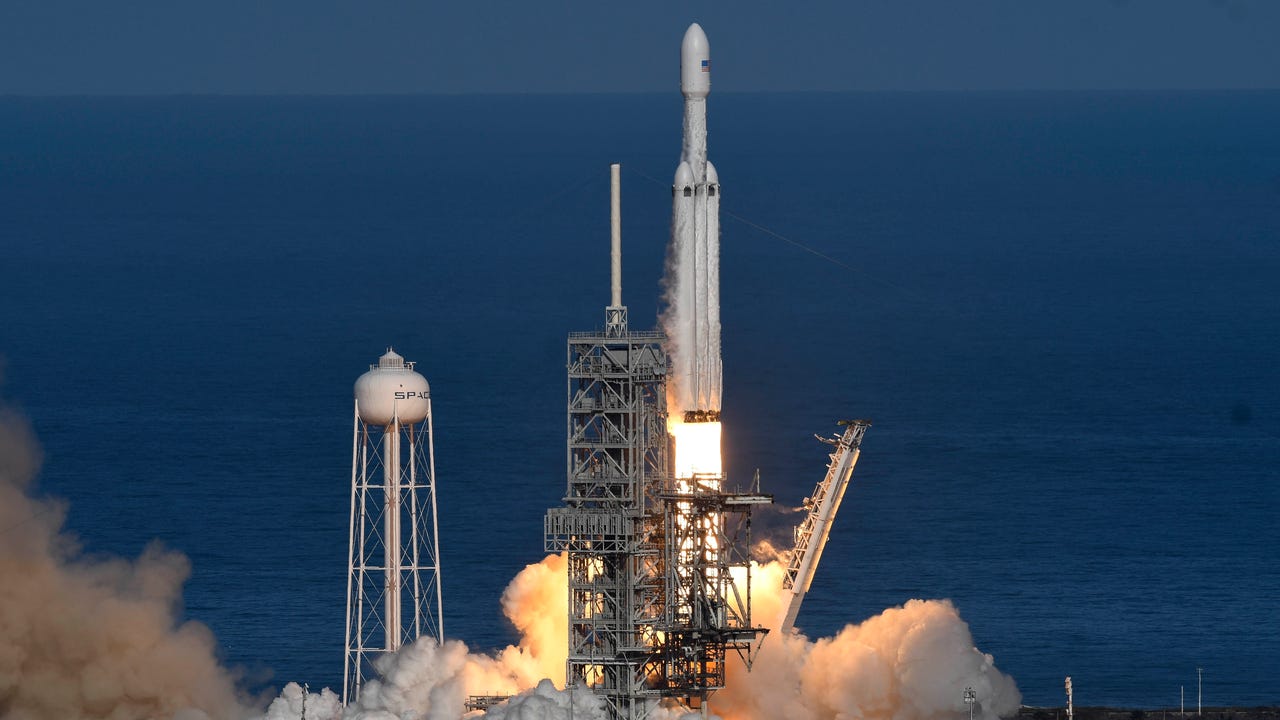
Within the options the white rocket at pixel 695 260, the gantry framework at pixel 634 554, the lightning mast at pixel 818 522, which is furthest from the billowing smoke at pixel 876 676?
the white rocket at pixel 695 260

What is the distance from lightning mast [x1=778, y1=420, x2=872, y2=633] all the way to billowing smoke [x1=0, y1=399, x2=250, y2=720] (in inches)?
543

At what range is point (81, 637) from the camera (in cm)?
7075

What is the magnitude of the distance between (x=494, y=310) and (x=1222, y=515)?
63896 mm

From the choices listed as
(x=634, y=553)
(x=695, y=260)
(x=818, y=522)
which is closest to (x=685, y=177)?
(x=695, y=260)

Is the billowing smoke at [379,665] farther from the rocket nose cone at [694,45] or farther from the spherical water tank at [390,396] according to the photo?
the rocket nose cone at [694,45]

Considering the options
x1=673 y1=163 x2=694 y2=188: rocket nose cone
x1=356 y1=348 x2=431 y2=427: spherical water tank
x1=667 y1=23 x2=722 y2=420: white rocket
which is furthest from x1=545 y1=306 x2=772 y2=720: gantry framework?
x1=356 y1=348 x2=431 y2=427: spherical water tank

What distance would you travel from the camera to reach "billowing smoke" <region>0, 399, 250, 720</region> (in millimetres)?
70438

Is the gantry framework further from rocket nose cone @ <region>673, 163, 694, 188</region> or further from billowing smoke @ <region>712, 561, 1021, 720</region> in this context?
rocket nose cone @ <region>673, 163, 694, 188</region>

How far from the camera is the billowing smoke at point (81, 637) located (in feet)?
231

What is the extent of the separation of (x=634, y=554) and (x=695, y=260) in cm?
769

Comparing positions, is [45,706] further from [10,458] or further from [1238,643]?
[1238,643]

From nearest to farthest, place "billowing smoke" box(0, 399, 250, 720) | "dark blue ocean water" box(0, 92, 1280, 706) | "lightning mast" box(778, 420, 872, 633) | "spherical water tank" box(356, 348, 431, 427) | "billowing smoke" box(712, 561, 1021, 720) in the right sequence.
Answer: "billowing smoke" box(0, 399, 250, 720), "billowing smoke" box(712, 561, 1021, 720), "lightning mast" box(778, 420, 872, 633), "spherical water tank" box(356, 348, 431, 427), "dark blue ocean water" box(0, 92, 1280, 706)

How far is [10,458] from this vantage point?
241ft

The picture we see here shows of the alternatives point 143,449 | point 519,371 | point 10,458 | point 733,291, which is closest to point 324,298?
point 733,291
